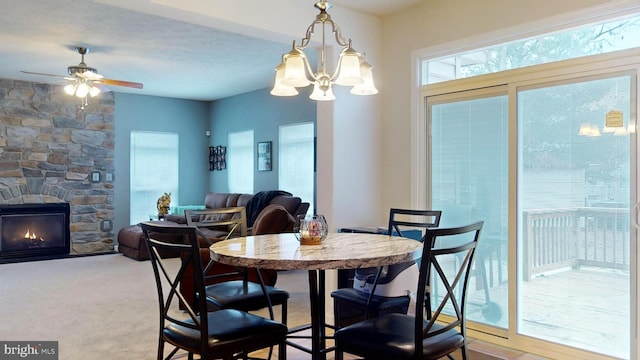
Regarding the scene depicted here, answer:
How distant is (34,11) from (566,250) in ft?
15.0

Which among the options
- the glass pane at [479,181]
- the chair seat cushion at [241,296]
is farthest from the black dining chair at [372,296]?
the glass pane at [479,181]

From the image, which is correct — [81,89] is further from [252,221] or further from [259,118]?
[259,118]

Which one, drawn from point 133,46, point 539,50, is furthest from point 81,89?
point 539,50

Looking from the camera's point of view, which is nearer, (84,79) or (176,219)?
(84,79)

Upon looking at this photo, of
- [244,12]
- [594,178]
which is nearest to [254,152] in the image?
[244,12]

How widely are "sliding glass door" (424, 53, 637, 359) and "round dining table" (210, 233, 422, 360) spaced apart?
128cm

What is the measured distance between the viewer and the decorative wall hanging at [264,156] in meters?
7.54

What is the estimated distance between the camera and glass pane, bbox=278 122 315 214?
680 centimetres

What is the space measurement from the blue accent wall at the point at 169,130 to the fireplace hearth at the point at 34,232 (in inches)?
33.4

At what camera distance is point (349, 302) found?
2.77m

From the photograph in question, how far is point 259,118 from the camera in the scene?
7.76 metres

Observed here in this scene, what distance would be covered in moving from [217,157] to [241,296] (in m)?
6.44

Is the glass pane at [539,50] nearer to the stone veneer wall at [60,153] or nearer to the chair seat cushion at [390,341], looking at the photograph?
the chair seat cushion at [390,341]

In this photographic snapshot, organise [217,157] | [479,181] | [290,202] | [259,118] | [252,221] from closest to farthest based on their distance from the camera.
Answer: [479,181]
[290,202]
[252,221]
[259,118]
[217,157]
